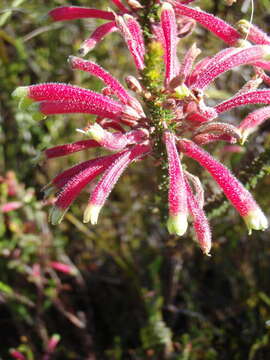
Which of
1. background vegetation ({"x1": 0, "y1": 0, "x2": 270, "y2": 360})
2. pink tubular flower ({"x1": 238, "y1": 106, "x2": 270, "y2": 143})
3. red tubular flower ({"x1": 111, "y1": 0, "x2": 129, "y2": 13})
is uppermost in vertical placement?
red tubular flower ({"x1": 111, "y1": 0, "x2": 129, "y2": 13})

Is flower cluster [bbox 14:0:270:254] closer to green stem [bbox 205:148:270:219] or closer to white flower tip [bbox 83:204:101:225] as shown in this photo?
white flower tip [bbox 83:204:101:225]

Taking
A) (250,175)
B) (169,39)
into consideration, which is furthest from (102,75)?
(250,175)

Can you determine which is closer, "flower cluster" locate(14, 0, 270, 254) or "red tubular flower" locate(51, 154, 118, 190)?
"flower cluster" locate(14, 0, 270, 254)

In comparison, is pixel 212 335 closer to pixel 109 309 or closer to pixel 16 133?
pixel 109 309

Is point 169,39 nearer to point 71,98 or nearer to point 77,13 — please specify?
point 71,98

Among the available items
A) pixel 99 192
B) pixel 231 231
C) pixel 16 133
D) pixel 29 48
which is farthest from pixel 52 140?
pixel 99 192

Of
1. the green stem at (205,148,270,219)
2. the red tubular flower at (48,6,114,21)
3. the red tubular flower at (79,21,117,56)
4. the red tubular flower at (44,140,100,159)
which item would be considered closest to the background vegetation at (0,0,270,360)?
the green stem at (205,148,270,219)
